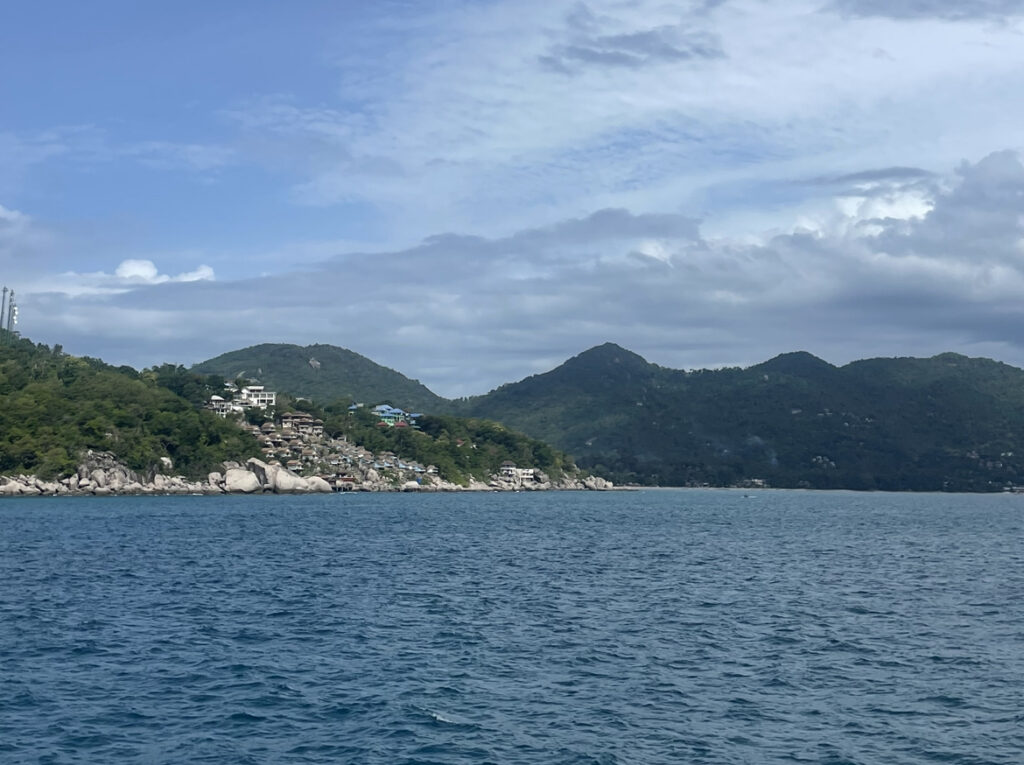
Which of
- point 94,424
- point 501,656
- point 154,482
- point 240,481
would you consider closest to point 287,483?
point 240,481

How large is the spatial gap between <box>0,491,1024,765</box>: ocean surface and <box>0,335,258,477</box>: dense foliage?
8839cm

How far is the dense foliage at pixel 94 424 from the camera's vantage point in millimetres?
153750

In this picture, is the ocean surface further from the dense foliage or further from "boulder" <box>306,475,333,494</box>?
"boulder" <box>306,475,333,494</box>

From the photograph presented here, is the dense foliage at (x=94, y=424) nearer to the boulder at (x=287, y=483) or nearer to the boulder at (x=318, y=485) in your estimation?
the boulder at (x=287, y=483)

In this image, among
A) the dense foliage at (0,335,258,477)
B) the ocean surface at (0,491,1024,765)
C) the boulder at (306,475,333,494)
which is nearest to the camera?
the ocean surface at (0,491,1024,765)

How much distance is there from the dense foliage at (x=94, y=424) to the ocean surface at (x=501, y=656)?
8839 centimetres

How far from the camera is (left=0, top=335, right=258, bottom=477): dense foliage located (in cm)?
15375

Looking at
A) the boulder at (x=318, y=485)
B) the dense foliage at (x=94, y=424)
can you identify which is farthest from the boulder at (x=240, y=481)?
the boulder at (x=318, y=485)

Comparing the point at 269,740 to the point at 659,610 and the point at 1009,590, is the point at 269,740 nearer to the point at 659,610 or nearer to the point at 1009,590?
the point at 659,610

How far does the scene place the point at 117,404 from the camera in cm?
17812

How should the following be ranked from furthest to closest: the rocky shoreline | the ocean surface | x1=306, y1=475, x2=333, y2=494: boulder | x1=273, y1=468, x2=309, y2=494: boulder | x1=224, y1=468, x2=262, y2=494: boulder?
1. x1=306, y1=475, x2=333, y2=494: boulder
2. x1=273, y1=468, x2=309, y2=494: boulder
3. x1=224, y1=468, x2=262, y2=494: boulder
4. the rocky shoreline
5. the ocean surface

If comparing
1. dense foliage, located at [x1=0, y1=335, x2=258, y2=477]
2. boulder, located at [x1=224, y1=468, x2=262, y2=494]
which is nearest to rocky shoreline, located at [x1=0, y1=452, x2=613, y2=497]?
boulder, located at [x1=224, y1=468, x2=262, y2=494]

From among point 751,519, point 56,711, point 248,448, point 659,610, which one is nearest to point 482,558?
point 659,610

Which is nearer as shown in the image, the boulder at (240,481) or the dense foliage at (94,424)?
the dense foliage at (94,424)
